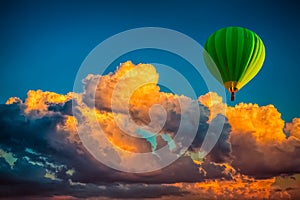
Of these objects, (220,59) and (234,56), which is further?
(220,59)

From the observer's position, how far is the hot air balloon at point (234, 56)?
7825 cm

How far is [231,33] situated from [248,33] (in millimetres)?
3045

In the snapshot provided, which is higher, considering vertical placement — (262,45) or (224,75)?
(262,45)

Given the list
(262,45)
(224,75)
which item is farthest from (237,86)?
(262,45)

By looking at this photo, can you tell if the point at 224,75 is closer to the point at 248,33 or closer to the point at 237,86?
the point at 237,86

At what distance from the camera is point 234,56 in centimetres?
7844

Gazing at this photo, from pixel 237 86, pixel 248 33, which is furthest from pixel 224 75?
pixel 248 33

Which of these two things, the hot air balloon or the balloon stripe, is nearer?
the hot air balloon

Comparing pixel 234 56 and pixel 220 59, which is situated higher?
pixel 234 56

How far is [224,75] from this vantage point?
7862 centimetres

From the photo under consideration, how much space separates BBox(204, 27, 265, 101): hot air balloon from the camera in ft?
257

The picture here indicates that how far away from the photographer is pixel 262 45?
80.7 meters

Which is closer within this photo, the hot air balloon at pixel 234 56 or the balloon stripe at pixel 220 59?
the hot air balloon at pixel 234 56

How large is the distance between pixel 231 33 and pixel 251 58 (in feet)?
17.9
